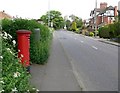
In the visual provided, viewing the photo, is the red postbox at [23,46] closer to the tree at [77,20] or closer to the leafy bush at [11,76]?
the leafy bush at [11,76]

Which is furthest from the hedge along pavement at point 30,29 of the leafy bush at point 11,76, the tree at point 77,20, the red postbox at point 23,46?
the tree at point 77,20

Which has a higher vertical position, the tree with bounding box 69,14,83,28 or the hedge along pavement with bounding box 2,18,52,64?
the hedge along pavement with bounding box 2,18,52,64

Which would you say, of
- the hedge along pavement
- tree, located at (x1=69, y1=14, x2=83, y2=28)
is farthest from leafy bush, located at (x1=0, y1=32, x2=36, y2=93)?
tree, located at (x1=69, y1=14, x2=83, y2=28)


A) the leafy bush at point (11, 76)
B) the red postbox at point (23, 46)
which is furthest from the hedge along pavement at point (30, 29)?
the leafy bush at point (11, 76)

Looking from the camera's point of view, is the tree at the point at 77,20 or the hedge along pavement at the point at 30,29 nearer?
the hedge along pavement at the point at 30,29

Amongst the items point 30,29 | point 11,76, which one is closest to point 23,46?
point 30,29

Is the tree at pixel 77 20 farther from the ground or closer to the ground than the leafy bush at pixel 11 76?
closer to the ground

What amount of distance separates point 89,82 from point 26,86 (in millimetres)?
4553

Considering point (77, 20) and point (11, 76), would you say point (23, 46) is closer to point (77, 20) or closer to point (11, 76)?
point (11, 76)

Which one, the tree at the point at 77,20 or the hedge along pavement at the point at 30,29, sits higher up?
the hedge along pavement at the point at 30,29

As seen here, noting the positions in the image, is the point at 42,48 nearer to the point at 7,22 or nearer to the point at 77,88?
the point at 7,22

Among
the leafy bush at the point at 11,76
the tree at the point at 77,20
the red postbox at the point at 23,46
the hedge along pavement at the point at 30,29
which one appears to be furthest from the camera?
the tree at the point at 77,20

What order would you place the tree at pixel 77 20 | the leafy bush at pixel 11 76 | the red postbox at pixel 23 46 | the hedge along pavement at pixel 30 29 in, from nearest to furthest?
the leafy bush at pixel 11 76 → the red postbox at pixel 23 46 → the hedge along pavement at pixel 30 29 → the tree at pixel 77 20

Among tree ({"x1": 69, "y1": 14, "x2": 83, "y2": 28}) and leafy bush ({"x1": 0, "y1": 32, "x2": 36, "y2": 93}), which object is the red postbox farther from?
tree ({"x1": 69, "y1": 14, "x2": 83, "y2": 28})
